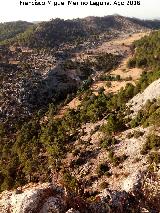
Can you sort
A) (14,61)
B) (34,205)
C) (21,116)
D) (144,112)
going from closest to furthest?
(34,205) → (144,112) → (21,116) → (14,61)

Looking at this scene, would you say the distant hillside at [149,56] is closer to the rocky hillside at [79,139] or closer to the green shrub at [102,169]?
the rocky hillside at [79,139]

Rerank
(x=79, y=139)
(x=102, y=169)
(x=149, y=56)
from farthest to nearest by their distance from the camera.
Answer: (x=149, y=56), (x=79, y=139), (x=102, y=169)

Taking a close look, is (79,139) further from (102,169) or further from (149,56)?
(149,56)

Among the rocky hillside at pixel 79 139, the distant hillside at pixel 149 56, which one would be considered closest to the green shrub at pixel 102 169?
the rocky hillside at pixel 79 139

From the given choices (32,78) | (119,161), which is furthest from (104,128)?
(32,78)

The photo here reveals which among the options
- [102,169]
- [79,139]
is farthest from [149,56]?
[102,169]

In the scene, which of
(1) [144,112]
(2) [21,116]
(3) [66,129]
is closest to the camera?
A: (1) [144,112]

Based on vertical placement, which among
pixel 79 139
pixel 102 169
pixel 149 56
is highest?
pixel 149 56

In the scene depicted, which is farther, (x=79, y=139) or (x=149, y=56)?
(x=149, y=56)

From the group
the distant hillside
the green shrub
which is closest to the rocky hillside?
the green shrub

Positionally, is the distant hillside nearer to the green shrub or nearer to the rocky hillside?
the rocky hillside

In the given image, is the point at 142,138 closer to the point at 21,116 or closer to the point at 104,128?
the point at 104,128
